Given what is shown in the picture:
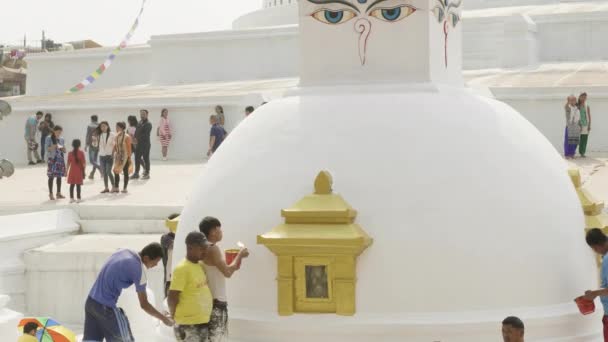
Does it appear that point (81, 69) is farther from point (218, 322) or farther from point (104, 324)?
point (218, 322)

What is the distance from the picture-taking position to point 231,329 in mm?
6797

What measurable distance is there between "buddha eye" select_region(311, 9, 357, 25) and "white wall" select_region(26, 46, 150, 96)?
20968 mm

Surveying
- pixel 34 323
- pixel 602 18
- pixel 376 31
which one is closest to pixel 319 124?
pixel 376 31

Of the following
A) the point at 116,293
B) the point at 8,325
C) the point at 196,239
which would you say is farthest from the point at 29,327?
the point at 196,239

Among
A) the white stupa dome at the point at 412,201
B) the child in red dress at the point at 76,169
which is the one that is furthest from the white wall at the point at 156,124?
the white stupa dome at the point at 412,201

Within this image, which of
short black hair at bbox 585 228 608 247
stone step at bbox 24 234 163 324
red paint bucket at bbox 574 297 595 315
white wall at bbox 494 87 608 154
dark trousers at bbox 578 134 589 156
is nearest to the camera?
red paint bucket at bbox 574 297 595 315

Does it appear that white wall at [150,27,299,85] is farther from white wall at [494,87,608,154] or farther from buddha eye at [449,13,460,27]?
buddha eye at [449,13,460,27]

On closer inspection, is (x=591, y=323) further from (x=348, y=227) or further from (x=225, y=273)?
(x=225, y=273)

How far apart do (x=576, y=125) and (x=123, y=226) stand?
7.24 m

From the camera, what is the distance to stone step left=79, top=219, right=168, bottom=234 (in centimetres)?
1308

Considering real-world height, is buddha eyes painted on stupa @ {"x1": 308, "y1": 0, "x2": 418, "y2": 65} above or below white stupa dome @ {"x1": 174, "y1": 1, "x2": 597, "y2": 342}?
above

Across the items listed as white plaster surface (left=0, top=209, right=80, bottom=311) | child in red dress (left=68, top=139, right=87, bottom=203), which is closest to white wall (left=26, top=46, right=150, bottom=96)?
child in red dress (left=68, top=139, right=87, bottom=203)

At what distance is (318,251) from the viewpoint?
6.41 m

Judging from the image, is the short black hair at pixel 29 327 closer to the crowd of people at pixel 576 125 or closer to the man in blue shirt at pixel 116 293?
the man in blue shirt at pixel 116 293
